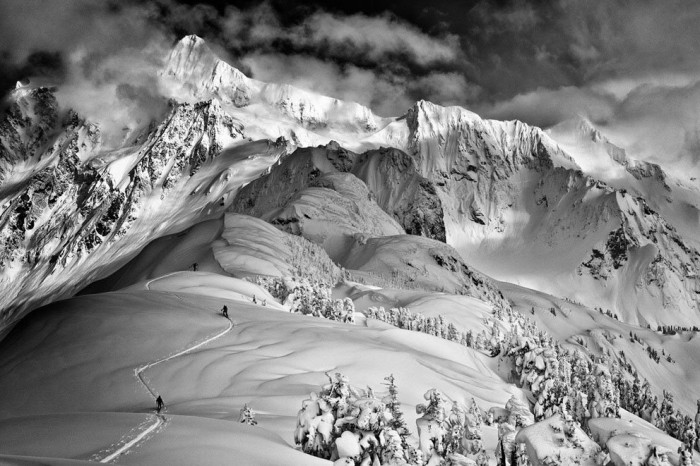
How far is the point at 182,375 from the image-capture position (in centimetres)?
4094

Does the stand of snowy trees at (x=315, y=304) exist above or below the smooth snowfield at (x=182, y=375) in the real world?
above

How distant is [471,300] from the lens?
177500mm

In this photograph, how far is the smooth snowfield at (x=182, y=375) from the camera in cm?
2144

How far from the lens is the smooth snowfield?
70.3ft

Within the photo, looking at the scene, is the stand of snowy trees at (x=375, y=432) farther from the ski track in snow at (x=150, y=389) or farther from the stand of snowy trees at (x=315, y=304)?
the stand of snowy trees at (x=315, y=304)

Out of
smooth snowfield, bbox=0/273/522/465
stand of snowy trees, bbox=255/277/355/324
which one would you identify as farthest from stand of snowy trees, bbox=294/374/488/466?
stand of snowy trees, bbox=255/277/355/324

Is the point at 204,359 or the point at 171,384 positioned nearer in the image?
the point at 171,384

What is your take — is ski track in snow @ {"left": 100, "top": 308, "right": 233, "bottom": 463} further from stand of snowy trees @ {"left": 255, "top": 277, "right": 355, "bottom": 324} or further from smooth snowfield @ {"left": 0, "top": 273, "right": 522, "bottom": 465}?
stand of snowy trees @ {"left": 255, "top": 277, "right": 355, "bottom": 324}

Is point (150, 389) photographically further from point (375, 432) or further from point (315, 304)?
point (315, 304)

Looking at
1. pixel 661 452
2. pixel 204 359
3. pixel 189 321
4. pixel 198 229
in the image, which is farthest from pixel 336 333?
pixel 198 229

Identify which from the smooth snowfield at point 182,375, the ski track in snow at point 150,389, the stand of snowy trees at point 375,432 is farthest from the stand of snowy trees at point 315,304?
the stand of snowy trees at point 375,432

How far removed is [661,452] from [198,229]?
15607cm

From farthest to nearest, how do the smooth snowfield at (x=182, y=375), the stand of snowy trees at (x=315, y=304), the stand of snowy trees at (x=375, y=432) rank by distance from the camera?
1. the stand of snowy trees at (x=315, y=304)
2. the smooth snowfield at (x=182, y=375)
3. the stand of snowy trees at (x=375, y=432)

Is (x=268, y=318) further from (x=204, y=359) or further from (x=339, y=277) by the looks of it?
(x=339, y=277)
